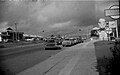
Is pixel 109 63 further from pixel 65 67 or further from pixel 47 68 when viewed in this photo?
pixel 47 68

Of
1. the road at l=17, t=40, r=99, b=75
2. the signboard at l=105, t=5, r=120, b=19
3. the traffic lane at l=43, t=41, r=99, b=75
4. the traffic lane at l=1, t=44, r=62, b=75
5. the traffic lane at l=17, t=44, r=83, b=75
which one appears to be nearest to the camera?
the signboard at l=105, t=5, r=120, b=19

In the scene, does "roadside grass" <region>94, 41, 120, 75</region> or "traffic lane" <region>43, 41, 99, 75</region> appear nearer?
"roadside grass" <region>94, 41, 120, 75</region>

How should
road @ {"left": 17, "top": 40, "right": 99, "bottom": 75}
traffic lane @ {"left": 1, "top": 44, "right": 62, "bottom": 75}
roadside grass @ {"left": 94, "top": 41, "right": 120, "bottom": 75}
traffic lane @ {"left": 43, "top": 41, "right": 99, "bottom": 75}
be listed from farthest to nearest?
traffic lane @ {"left": 1, "top": 44, "right": 62, "bottom": 75} < road @ {"left": 17, "top": 40, "right": 99, "bottom": 75} < traffic lane @ {"left": 43, "top": 41, "right": 99, "bottom": 75} < roadside grass @ {"left": 94, "top": 41, "right": 120, "bottom": 75}

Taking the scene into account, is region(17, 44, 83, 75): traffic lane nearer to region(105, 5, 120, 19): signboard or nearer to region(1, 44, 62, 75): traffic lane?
region(1, 44, 62, 75): traffic lane

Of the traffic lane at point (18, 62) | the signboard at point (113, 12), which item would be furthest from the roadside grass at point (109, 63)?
the traffic lane at point (18, 62)

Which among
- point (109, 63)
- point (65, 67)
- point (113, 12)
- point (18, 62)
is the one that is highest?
point (113, 12)

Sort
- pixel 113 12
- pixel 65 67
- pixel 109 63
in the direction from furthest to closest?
pixel 109 63
pixel 65 67
pixel 113 12

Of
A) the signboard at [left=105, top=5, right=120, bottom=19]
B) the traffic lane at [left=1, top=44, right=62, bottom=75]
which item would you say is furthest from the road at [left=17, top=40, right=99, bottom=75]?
the signboard at [left=105, top=5, right=120, bottom=19]

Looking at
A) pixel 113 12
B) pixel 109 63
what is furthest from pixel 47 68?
pixel 113 12

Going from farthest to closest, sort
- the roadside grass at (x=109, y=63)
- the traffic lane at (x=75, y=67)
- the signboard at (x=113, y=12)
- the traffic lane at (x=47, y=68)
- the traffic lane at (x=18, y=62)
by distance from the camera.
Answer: the traffic lane at (x=18, y=62) < the traffic lane at (x=47, y=68) < the traffic lane at (x=75, y=67) < the roadside grass at (x=109, y=63) < the signboard at (x=113, y=12)

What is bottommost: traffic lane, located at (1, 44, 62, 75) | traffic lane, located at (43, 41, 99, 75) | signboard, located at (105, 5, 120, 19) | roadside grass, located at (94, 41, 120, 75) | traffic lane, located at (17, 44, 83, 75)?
traffic lane, located at (1, 44, 62, 75)

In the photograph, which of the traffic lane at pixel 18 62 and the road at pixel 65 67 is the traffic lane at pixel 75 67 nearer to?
the road at pixel 65 67

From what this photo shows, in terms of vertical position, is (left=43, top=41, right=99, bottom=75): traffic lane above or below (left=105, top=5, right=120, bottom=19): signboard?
below

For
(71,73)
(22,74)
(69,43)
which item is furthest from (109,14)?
(69,43)
